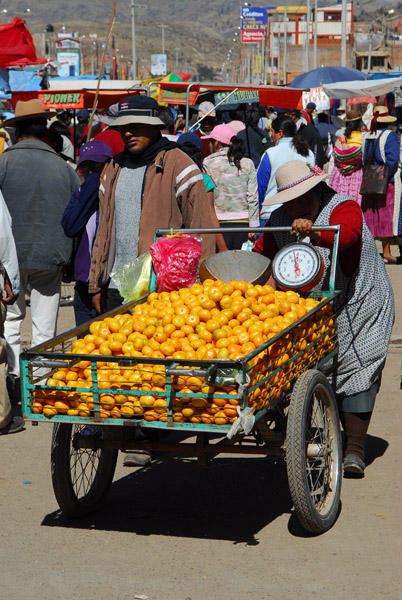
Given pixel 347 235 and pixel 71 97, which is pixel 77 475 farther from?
pixel 71 97

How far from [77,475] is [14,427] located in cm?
136

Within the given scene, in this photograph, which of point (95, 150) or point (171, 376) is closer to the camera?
point (171, 376)

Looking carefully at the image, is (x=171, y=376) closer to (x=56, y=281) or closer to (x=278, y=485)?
(x=278, y=485)

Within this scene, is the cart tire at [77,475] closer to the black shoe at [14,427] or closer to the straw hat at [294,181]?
the black shoe at [14,427]

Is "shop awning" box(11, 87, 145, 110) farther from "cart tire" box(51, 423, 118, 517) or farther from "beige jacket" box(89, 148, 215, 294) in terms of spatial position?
"cart tire" box(51, 423, 118, 517)

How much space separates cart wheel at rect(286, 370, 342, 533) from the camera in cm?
412

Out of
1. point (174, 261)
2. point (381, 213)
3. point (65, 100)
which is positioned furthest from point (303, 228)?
point (65, 100)

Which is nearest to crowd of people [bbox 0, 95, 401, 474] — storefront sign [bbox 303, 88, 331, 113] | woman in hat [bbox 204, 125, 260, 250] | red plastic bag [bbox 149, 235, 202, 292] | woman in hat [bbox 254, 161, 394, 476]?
woman in hat [bbox 254, 161, 394, 476]

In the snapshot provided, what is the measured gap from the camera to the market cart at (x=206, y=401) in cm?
382

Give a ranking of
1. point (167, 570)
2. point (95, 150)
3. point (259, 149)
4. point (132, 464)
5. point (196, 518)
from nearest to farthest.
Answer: point (167, 570)
point (196, 518)
point (132, 464)
point (95, 150)
point (259, 149)

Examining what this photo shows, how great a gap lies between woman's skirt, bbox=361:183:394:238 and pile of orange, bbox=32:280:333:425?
26.2 feet

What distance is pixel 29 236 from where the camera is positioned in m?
6.41

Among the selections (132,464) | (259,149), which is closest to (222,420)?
(132,464)

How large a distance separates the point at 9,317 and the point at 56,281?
457 mm
